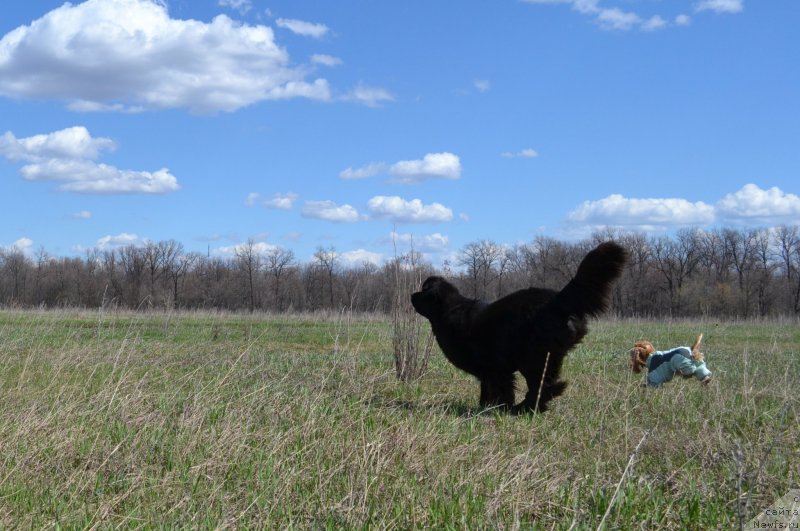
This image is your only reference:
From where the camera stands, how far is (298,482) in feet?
14.8

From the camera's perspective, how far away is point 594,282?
23.2 ft

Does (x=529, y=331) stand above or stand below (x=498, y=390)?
above

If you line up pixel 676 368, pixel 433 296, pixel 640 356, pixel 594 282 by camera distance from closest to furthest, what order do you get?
1. pixel 594 282
2. pixel 433 296
3. pixel 676 368
4. pixel 640 356

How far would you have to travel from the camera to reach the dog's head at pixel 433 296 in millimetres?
8320

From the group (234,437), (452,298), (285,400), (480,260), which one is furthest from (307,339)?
(480,260)

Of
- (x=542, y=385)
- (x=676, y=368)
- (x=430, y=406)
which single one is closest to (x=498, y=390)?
(x=542, y=385)

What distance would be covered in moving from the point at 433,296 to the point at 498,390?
1.34m

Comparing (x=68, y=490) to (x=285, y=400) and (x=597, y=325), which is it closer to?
(x=285, y=400)

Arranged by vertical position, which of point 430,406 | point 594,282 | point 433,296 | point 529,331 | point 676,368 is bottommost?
point 430,406

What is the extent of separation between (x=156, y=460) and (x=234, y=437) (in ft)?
1.78

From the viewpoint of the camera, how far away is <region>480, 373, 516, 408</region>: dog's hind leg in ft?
25.2

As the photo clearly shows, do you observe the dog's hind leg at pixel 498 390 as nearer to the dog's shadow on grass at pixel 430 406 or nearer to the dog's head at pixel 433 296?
the dog's shadow on grass at pixel 430 406

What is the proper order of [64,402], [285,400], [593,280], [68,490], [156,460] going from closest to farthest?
1. [68,490]
2. [156,460]
3. [64,402]
4. [285,400]
5. [593,280]

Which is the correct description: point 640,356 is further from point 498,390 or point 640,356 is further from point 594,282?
point 594,282
